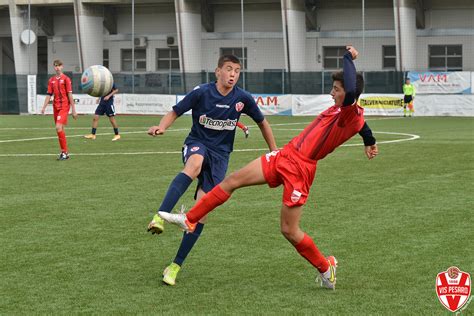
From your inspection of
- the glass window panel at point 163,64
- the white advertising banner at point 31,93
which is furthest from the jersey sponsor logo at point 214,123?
the glass window panel at point 163,64

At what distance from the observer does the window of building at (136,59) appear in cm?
5722

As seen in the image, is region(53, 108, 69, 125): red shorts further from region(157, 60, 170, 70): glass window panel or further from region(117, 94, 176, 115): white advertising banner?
region(157, 60, 170, 70): glass window panel

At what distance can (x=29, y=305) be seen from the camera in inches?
267

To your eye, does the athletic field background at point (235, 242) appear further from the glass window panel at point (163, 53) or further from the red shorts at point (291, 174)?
the glass window panel at point (163, 53)

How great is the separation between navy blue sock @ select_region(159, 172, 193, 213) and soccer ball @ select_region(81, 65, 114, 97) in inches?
457

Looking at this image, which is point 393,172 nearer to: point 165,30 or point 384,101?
point 384,101

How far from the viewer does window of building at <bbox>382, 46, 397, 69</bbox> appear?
5109 cm

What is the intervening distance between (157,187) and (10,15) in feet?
141

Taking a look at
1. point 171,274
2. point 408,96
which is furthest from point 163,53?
point 171,274

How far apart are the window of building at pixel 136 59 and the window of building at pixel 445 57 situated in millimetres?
17544

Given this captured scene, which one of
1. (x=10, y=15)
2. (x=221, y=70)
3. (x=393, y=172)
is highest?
(x=10, y=15)

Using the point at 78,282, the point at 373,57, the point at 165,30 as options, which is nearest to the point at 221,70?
the point at 78,282

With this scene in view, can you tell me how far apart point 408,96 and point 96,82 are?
24.6m

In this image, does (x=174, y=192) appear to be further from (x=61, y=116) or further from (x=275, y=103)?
(x=275, y=103)
